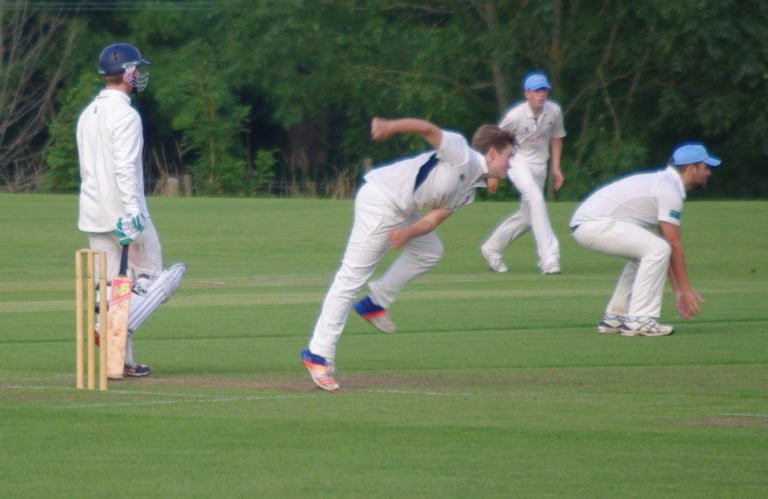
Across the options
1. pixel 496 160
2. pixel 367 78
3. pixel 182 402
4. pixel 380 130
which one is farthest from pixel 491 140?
pixel 367 78

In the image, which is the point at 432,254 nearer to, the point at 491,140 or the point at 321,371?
the point at 491,140

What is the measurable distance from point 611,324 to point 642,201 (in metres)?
0.99

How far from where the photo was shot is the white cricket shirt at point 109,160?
1034cm

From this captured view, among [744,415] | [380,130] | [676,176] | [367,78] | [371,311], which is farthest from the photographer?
[367,78]

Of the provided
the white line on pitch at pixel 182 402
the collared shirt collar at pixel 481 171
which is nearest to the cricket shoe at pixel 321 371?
the white line on pitch at pixel 182 402

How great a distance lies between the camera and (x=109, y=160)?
10438 mm

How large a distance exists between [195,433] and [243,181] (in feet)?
121

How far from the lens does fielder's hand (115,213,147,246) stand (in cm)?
1019

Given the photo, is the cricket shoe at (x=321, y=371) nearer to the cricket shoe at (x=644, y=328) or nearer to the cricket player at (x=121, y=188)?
the cricket player at (x=121, y=188)

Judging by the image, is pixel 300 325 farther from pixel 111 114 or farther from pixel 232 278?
pixel 232 278

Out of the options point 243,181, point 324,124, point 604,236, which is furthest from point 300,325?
point 324,124

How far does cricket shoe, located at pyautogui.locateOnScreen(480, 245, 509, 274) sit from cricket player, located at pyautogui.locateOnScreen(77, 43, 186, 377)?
9101 millimetres

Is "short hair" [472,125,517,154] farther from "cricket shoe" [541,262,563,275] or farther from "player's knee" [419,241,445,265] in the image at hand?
"cricket shoe" [541,262,563,275]

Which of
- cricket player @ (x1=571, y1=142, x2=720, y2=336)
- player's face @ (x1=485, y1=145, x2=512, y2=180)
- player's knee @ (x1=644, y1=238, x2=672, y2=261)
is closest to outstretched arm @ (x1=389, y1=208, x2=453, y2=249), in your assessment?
player's face @ (x1=485, y1=145, x2=512, y2=180)
